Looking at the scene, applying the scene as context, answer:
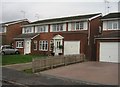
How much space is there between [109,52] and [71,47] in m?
7.30

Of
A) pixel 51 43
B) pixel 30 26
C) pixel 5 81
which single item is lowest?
pixel 5 81

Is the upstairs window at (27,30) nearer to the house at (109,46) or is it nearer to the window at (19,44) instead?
the window at (19,44)

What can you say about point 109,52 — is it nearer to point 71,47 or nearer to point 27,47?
point 71,47

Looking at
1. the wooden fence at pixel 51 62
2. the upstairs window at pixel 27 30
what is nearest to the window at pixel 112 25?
the wooden fence at pixel 51 62

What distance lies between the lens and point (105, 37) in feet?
92.0

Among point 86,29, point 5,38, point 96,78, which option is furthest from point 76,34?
point 5,38

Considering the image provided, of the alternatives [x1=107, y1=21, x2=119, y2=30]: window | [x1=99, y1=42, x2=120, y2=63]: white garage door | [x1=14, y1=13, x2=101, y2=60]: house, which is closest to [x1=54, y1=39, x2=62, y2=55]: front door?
[x1=14, y1=13, x2=101, y2=60]: house

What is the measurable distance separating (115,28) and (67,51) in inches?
305

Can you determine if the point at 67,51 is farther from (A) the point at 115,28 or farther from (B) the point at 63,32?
(A) the point at 115,28

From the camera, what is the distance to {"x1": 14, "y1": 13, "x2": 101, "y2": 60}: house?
1277 inches

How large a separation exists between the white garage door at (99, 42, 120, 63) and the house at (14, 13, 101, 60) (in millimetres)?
3845

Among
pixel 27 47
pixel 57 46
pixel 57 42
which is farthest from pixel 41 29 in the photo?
pixel 57 46

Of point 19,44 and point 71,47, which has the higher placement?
point 19,44

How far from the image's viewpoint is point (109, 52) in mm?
Answer: 27484
